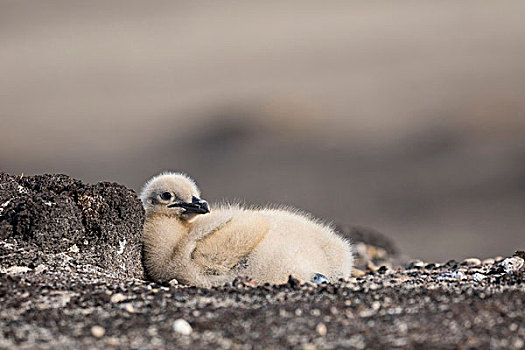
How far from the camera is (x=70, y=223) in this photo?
6215 mm

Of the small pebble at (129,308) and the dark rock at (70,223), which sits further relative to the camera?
the dark rock at (70,223)

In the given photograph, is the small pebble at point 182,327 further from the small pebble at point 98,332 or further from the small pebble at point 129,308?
the small pebble at point 129,308

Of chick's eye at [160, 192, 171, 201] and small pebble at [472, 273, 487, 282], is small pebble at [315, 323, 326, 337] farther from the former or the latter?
chick's eye at [160, 192, 171, 201]

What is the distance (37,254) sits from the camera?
601 centimetres

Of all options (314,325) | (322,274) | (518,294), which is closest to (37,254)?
(322,274)

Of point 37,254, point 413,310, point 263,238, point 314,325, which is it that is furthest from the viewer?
point 263,238

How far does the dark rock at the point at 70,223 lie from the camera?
6027 millimetres

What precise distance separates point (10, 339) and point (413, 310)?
2204 mm

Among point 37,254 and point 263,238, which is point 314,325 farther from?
point 37,254

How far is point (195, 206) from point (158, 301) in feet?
6.30

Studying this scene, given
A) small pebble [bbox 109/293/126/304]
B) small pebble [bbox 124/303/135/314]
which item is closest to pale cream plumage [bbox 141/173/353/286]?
small pebble [bbox 109/293/126/304]

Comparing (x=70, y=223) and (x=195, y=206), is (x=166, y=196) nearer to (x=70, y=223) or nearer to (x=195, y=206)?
(x=195, y=206)

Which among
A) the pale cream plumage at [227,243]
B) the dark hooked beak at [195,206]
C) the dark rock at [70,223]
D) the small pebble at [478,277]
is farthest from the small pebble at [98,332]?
the small pebble at [478,277]

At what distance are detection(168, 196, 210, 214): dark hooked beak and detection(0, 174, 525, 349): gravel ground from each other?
1.10 feet
